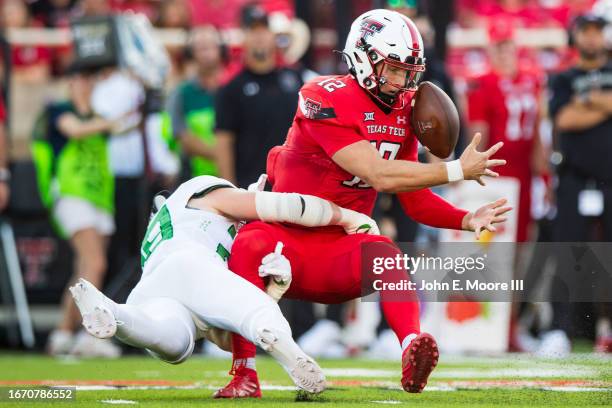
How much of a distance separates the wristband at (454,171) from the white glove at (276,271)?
2.68 ft

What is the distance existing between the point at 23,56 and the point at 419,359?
7574 millimetres

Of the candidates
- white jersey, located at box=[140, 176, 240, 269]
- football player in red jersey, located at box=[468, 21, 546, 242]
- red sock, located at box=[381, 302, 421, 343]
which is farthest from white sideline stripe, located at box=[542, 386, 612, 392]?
football player in red jersey, located at box=[468, 21, 546, 242]

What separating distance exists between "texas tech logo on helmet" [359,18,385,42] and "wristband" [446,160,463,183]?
31.3 inches

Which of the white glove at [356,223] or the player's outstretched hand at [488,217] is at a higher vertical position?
the player's outstretched hand at [488,217]

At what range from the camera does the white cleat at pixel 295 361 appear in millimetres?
5492

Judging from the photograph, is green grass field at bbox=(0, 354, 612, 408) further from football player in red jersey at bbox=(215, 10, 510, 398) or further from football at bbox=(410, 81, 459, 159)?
football at bbox=(410, 81, 459, 159)

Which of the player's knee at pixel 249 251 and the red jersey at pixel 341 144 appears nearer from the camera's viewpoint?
the player's knee at pixel 249 251

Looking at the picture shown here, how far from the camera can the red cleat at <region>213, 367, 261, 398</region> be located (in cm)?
599

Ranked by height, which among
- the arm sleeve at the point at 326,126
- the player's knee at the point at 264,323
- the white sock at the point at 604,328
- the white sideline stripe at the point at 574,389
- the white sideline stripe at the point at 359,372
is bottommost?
the white sideline stripe at the point at 359,372

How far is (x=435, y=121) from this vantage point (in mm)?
6078

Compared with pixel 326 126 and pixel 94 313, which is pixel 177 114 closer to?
pixel 326 126

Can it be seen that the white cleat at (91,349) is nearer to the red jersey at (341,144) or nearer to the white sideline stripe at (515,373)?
the white sideline stripe at (515,373)

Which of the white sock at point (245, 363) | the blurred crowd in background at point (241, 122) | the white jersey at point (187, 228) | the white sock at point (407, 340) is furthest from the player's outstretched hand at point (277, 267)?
the blurred crowd in background at point (241, 122)

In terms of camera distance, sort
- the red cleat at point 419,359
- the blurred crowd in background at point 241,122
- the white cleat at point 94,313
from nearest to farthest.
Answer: the white cleat at point 94,313
the red cleat at point 419,359
the blurred crowd in background at point 241,122
